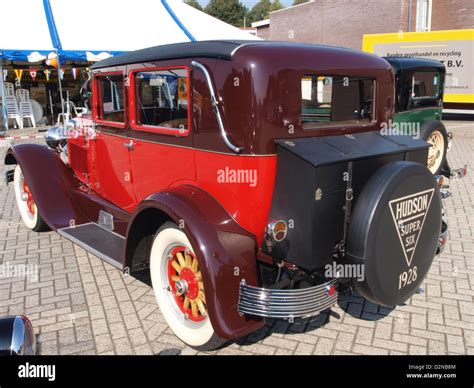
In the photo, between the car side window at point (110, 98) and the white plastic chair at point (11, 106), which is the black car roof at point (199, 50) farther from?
the white plastic chair at point (11, 106)

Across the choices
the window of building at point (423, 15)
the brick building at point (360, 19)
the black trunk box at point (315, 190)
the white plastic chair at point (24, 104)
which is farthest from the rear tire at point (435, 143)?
the window of building at point (423, 15)

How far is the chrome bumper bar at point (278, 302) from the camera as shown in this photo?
234 centimetres

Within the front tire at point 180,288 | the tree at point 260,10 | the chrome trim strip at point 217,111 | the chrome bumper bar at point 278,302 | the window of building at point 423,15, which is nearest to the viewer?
the chrome bumper bar at point 278,302

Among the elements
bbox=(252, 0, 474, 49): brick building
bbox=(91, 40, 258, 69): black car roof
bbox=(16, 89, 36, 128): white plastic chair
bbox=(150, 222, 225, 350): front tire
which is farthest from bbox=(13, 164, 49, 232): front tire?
bbox=(252, 0, 474, 49): brick building

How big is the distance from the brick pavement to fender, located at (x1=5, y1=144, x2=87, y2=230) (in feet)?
1.24

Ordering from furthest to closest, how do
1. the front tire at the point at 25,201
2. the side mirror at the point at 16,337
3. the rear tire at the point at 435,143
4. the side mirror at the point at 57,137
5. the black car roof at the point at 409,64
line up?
the black car roof at the point at 409,64, the rear tire at the point at 435,143, the side mirror at the point at 57,137, the front tire at the point at 25,201, the side mirror at the point at 16,337

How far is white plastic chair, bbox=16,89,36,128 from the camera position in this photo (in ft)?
45.2

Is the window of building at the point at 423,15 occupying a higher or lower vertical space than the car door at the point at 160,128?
higher

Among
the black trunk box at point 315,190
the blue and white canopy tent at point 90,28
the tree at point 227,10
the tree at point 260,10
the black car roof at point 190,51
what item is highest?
the tree at point 260,10

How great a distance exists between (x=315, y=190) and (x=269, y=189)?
1.02 ft

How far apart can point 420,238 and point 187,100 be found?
1717mm

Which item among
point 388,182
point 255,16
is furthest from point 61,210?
point 255,16

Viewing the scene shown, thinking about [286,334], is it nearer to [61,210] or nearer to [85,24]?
[61,210]

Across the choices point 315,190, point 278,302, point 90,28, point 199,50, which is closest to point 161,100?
point 199,50
